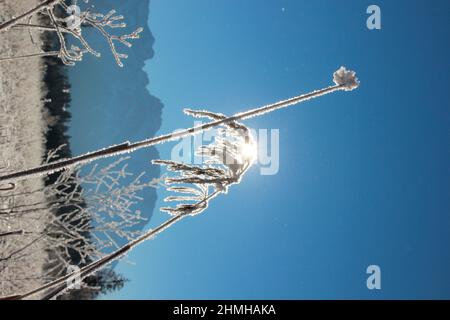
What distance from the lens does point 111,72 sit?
45.4 metres

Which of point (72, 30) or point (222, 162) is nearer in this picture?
point (222, 162)

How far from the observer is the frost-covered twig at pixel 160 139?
42.6 inches

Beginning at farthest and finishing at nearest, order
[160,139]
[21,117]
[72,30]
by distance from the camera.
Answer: [21,117]
[72,30]
[160,139]

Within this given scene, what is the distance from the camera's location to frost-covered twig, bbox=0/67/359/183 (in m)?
1.08

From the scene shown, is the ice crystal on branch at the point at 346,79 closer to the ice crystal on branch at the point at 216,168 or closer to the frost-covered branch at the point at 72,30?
the ice crystal on branch at the point at 216,168

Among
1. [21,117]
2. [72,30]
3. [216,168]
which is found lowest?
[216,168]

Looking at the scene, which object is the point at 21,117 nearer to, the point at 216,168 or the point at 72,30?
the point at 72,30

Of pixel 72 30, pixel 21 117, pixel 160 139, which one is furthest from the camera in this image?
pixel 21 117

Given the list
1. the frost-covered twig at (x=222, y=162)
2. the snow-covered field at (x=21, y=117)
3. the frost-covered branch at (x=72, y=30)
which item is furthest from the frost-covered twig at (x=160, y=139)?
the snow-covered field at (x=21, y=117)

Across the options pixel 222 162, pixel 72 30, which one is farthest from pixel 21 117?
pixel 222 162

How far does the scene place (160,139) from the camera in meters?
1.18
